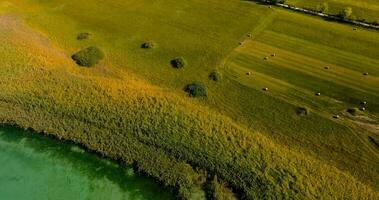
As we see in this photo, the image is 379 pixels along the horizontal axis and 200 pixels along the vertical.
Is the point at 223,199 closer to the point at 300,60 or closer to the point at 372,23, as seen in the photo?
the point at 300,60

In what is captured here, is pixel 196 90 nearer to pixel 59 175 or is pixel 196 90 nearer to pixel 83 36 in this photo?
pixel 59 175

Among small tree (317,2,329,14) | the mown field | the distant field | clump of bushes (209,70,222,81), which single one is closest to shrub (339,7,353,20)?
the distant field

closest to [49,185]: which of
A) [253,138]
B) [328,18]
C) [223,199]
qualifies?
[223,199]

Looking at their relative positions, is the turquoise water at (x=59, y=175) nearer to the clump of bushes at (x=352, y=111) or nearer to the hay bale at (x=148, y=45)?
the hay bale at (x=148, y=45)

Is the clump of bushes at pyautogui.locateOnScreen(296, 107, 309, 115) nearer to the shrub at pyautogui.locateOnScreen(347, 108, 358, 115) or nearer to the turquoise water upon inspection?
the shrub at pyautogui.locateOnScreen(347, 108, 358, 115)

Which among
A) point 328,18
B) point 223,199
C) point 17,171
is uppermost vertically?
point 328,18
